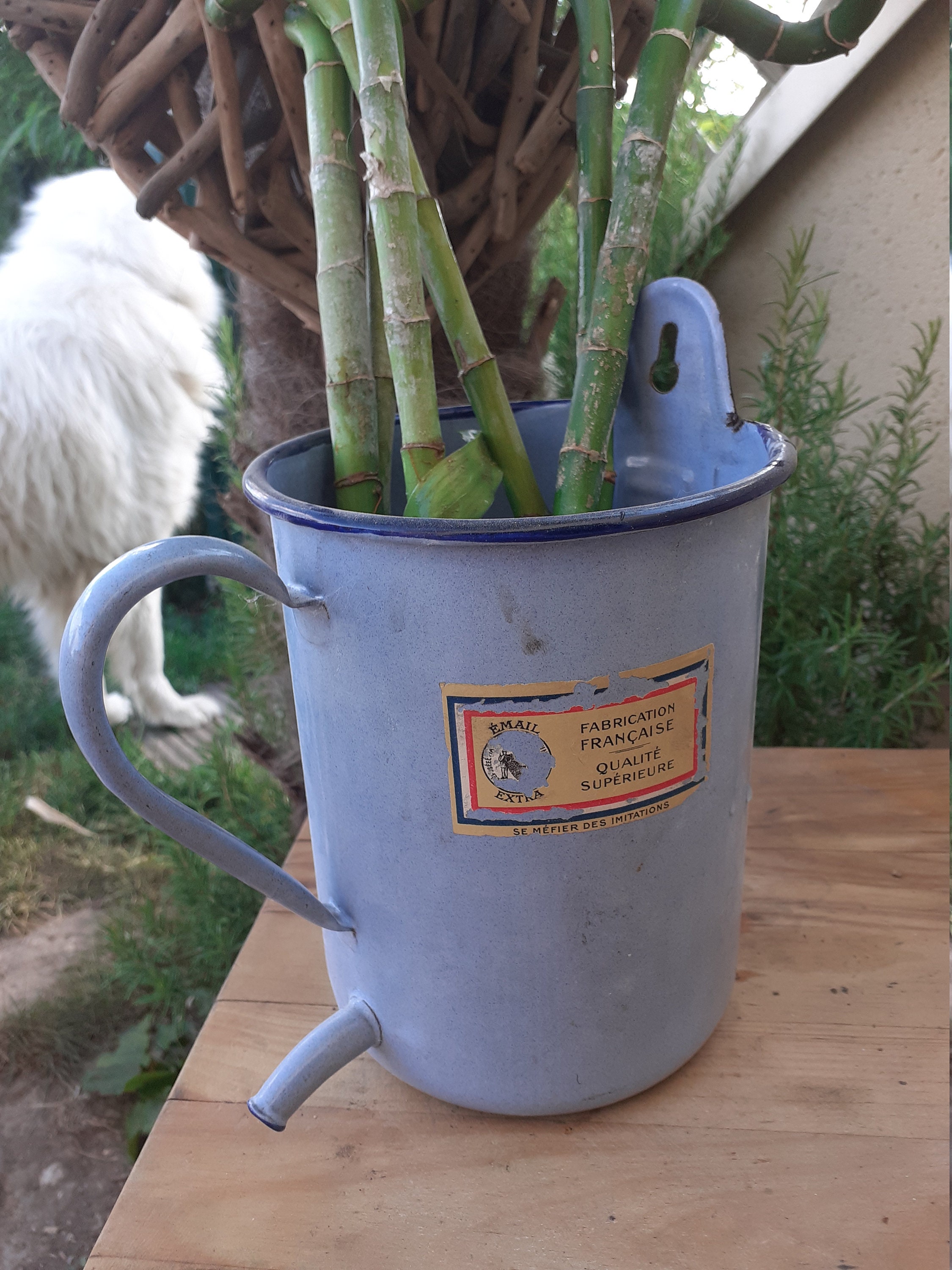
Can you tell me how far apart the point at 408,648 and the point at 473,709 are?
28mm

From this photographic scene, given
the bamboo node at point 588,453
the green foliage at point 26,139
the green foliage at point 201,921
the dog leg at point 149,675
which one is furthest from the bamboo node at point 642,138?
the dog leg at point 149,675

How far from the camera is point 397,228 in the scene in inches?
11.6

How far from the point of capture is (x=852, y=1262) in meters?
0.31

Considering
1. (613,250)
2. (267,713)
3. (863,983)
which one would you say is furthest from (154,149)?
(863,983)

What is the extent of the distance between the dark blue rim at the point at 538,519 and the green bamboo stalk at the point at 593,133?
3.5 inches

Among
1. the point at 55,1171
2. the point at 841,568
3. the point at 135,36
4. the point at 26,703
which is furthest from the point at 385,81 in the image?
the point at 26,703

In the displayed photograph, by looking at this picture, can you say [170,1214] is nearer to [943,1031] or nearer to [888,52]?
[943,1031]

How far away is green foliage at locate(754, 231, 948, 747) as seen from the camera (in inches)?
26.1

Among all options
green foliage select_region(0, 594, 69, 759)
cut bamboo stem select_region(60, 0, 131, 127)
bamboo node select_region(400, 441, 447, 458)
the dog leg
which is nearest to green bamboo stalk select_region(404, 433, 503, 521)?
A: bamboo node select_region(400, 441, 447, 458)

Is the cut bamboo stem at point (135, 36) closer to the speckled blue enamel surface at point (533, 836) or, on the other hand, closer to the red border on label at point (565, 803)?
the speckled blue enamel surface at point (533, 836)

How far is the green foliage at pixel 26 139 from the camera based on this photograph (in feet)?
2.44

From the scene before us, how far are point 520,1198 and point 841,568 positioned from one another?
0.51 m

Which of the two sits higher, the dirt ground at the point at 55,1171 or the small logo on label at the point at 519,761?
the small logo on label at the point at 519,761

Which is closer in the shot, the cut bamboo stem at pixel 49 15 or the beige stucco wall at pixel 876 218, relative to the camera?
the cut bamboo stem at pixel 49 15
